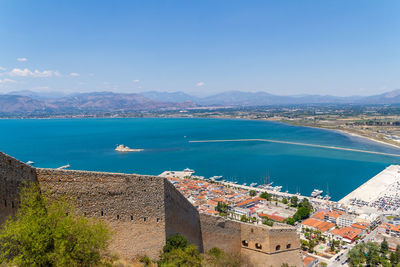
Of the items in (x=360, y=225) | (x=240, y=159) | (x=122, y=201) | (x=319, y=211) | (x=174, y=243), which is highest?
(x=122, y=201)

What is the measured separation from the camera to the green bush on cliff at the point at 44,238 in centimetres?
439

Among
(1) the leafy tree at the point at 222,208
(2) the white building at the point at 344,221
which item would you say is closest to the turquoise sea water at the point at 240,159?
(2) the white building at the point at 344,221

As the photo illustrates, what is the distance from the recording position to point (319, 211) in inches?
1176

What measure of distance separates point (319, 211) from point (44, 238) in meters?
30.7

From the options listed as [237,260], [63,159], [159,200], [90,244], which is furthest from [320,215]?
[63,159]

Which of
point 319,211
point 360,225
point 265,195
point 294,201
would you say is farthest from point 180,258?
point 265,195

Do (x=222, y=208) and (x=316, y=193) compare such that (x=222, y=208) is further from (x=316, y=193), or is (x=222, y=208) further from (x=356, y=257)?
(x=316, y=193)

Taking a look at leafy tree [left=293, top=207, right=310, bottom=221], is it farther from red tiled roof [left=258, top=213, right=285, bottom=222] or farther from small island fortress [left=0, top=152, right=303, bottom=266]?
small island fortress [left=0, top=152, right=303, bottom=266]

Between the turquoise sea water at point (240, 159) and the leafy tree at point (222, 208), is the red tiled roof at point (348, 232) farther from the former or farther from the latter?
the leafy tree at point (222, 208)

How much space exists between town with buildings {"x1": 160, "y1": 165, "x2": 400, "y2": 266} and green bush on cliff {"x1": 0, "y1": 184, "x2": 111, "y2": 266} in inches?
683

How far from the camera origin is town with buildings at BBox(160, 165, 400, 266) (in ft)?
74.6

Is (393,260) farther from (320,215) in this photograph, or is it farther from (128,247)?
(128,247)

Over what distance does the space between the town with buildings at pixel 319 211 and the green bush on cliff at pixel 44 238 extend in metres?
17.3

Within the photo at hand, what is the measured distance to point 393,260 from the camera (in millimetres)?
19391
